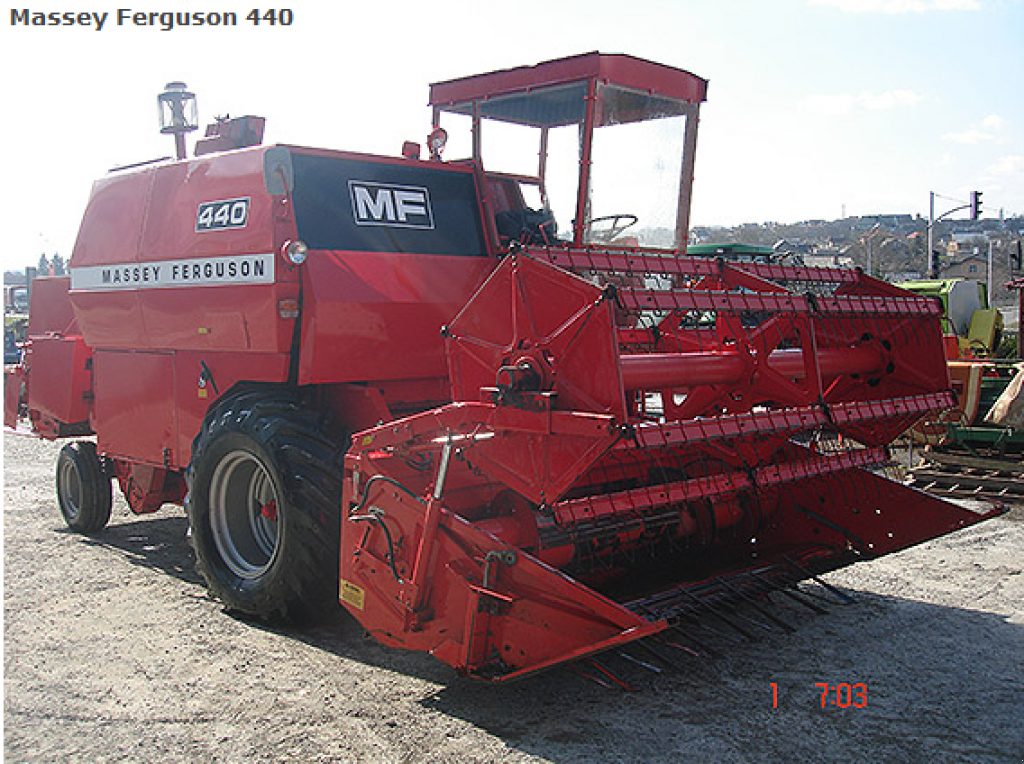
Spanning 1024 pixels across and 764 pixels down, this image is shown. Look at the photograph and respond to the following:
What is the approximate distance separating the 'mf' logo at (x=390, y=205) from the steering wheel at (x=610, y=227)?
0.99 m

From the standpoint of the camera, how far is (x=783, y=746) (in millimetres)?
3742

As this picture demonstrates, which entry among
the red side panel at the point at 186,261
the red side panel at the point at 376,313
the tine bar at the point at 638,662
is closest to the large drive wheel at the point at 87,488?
the red side panel at the point at 186,261

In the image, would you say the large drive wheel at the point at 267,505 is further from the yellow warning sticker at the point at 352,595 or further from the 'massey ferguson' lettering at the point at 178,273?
the 'massey ferguson' lettering at the point at 178,273

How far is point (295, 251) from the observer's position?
17.0ft

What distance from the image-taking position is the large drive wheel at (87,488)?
7.44m

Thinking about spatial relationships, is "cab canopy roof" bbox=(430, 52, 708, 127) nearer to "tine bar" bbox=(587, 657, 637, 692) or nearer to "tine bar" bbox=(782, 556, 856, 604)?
"tine bar" bbox=(782, 556, 856, 604)

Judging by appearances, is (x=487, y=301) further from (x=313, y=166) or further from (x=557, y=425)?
(x=313, y=166)

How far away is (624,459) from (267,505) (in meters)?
1.93

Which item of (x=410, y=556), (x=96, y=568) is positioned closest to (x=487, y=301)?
(x=410, y=556)

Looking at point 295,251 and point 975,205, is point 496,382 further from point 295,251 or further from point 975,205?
point 975,205

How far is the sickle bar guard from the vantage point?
12.8 ft

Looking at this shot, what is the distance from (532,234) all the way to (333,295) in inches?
57.9

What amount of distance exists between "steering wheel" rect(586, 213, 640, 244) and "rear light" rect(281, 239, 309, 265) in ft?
5.99
